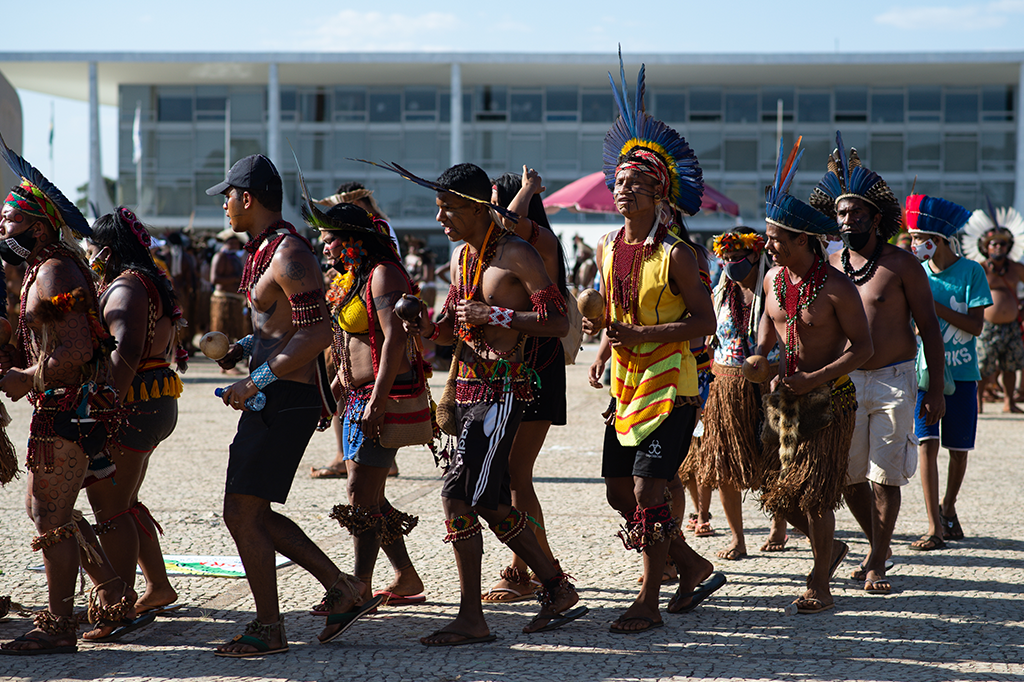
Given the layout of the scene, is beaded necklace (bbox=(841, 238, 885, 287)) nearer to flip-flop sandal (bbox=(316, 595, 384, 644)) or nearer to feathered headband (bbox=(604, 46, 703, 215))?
feathered headband (bbox=(604, 46, 703, 215))

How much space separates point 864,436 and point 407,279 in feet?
8.57

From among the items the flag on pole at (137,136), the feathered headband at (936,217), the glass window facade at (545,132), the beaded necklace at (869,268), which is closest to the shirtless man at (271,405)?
the beaded necklace at (869,268)

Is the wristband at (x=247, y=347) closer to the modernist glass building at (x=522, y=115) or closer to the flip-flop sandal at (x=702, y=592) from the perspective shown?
the flip-flop sandal at (x=702, y=592)

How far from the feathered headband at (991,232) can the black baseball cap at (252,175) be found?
9077mm

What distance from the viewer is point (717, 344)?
6.36 metres

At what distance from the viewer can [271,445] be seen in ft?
13.8

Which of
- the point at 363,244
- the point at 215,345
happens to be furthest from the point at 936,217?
the point at 215,345

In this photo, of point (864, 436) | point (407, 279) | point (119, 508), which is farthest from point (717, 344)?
point (119, 508)

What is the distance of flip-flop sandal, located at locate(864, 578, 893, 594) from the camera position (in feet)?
17.2

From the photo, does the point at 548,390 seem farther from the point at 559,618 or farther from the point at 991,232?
the point at 991,232

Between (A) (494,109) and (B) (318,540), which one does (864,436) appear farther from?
(A) (494,109)

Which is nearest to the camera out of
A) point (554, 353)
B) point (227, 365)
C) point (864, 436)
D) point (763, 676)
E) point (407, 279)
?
point (763, 676)

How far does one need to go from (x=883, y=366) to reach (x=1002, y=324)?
234 inches

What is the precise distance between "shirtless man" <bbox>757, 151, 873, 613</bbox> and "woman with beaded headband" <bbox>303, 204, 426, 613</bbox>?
1787mm
